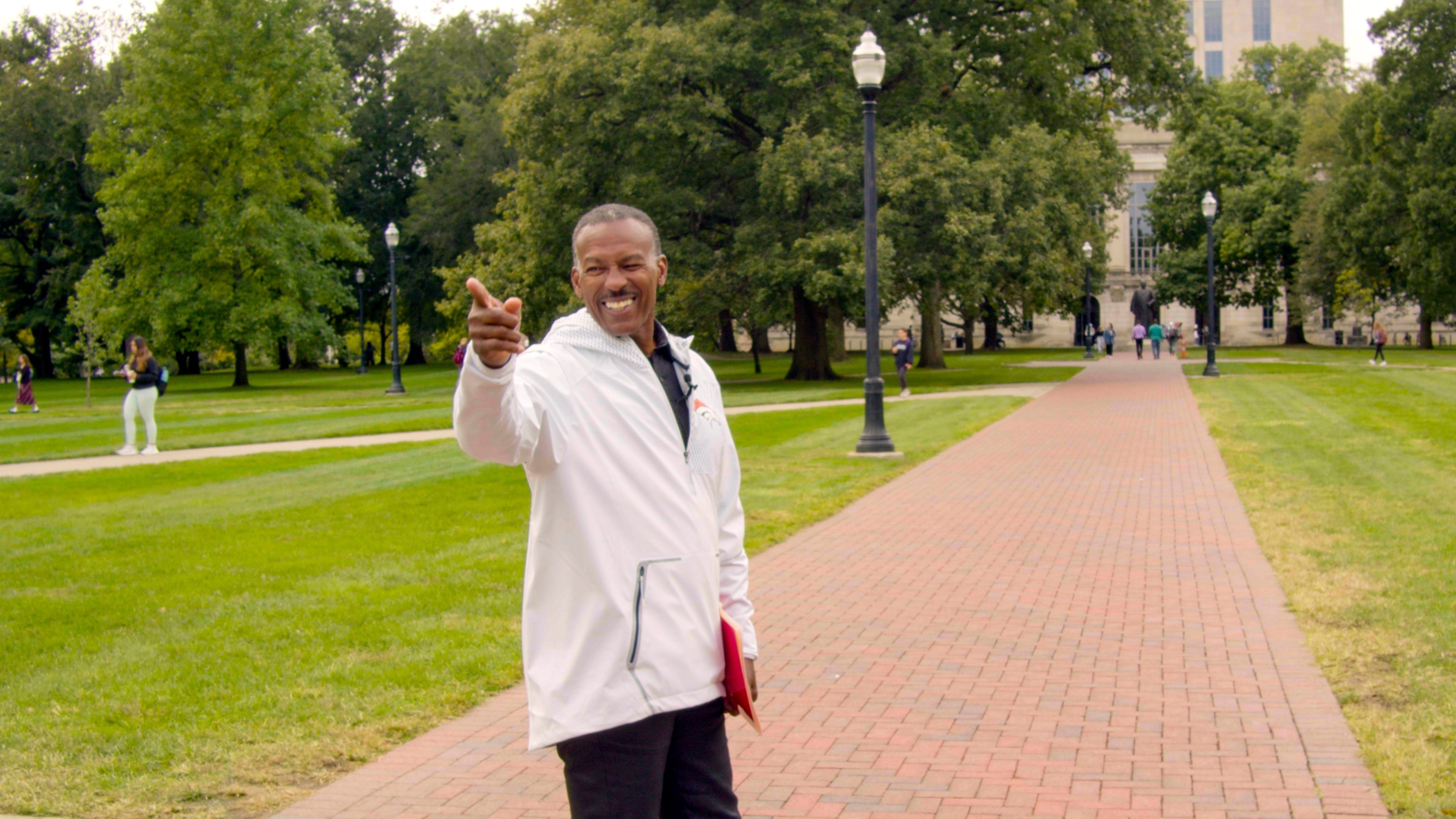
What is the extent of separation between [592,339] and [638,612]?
22.6 inches

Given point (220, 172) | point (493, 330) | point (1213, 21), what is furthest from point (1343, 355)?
point (493, 330)

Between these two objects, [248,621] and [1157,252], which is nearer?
[248,621]

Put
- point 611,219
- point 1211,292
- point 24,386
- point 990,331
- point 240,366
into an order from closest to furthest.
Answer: point 611,219
point 24,386
point 1211,292
point 240,366
point 990,331

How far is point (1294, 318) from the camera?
6788cm

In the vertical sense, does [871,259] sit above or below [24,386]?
above

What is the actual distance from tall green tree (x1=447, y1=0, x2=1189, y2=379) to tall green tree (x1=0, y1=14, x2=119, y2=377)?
27379 mm

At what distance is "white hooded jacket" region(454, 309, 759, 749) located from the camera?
254 cm

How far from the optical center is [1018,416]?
21.9 meters

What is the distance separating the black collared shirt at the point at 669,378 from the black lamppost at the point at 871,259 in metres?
12.1

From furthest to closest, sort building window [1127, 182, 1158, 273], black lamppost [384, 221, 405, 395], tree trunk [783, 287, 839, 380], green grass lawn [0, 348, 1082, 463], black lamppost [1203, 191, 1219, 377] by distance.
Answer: building window [1127, 182, 1158, 273]
tree trunk [783, 287, 839, 380]
black lamppost [384, 221, 405, 395]
black lamppost [1203, 191, 1219, 377]
green grass lawn [0, 348, 1082, 463]

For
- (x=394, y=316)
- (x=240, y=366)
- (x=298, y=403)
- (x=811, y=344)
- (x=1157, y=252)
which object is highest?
(x=1157, y=252)

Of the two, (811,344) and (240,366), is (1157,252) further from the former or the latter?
(240,366)

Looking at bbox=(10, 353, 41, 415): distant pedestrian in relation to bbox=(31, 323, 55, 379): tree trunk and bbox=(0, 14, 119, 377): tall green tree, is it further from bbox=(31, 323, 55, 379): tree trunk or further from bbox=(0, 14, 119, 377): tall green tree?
bbox=(31, 323, 55, 379): tree trunk

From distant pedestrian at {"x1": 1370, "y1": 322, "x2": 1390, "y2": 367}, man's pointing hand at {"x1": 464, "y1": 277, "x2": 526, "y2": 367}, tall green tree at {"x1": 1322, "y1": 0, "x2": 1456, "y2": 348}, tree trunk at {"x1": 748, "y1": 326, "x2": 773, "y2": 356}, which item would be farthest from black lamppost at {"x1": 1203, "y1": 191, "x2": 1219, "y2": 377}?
man's pointing hand at {"x1": 464, "y1": 277, "x2": 526, "y2": 367}
